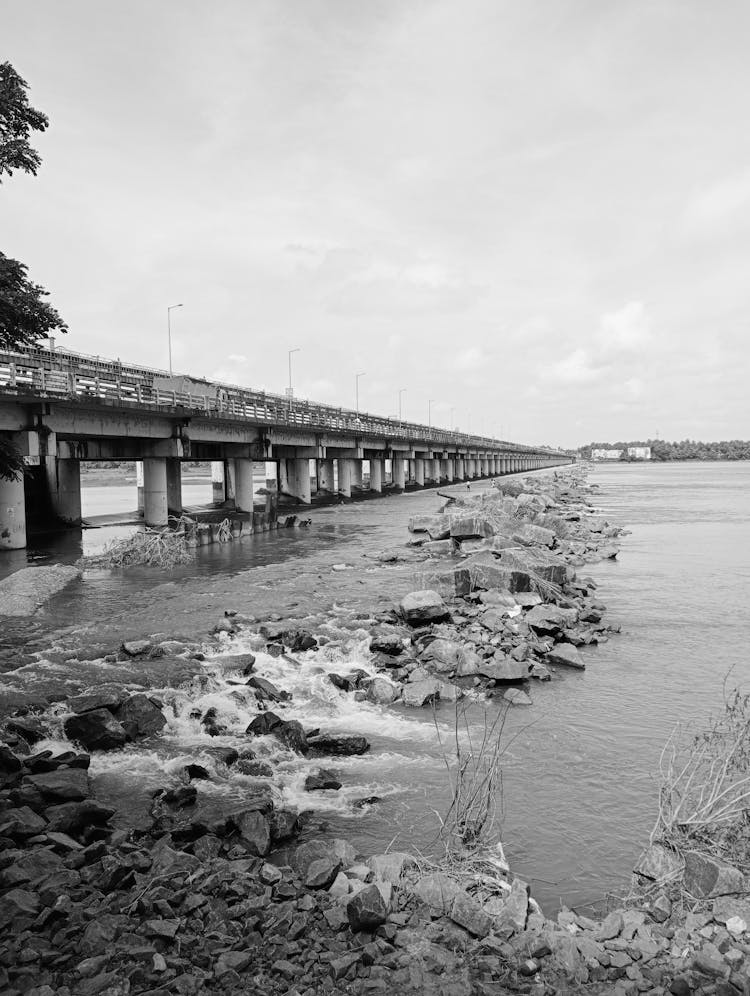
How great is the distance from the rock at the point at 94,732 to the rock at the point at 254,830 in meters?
3.43

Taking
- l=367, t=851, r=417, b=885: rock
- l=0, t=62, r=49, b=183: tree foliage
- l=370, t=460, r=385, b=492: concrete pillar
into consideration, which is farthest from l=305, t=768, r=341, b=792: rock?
l=370, t=460, r=385, b=492: concrete pillar

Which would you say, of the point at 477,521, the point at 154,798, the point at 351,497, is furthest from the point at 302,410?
the point at 154,798

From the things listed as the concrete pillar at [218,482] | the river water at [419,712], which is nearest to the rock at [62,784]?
the river water at [419,712]

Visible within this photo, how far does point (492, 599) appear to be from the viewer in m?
18.3

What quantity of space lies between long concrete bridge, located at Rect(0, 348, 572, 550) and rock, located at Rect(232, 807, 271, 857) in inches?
963

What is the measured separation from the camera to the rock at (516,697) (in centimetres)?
1205

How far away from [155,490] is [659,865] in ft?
121

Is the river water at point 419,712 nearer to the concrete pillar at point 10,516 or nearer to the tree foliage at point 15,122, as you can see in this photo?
the concrete pillar at point 10,516

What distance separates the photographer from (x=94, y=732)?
10031mm

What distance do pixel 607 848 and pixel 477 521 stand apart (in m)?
23.8

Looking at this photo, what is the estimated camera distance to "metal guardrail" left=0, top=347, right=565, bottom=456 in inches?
1125

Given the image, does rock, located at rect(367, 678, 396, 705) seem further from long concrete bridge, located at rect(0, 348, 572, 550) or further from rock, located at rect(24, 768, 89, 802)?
long concrete bridge, located at rect(0, 348, 572, 550)

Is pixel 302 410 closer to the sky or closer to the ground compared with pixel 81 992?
closer to the sky

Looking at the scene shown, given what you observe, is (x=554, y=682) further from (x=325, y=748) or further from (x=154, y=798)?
(x=154, y=798)
